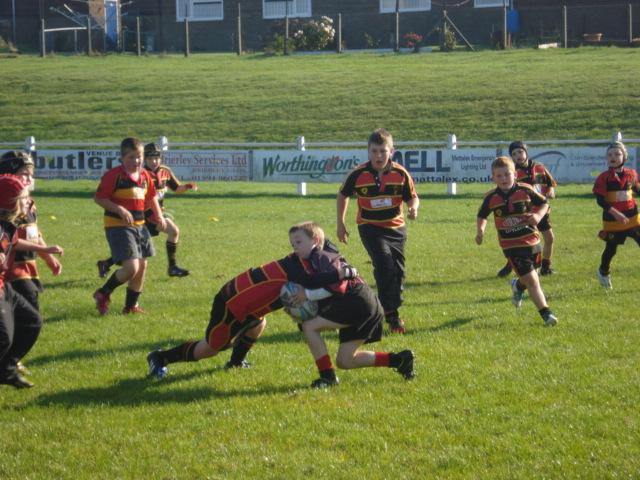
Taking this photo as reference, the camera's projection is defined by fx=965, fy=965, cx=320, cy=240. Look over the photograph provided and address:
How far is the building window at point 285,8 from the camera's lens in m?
50.0

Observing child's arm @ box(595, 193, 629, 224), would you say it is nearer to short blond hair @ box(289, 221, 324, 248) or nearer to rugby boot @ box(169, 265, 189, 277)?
rugby boot @ box(169, 265, 189, 277)

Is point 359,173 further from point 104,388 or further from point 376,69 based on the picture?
point 376,69

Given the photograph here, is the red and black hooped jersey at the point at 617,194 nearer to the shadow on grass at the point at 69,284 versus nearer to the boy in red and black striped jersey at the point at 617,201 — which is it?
the boy in red and black striped jersey at the point at 617,201

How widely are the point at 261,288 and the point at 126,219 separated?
3.24 m

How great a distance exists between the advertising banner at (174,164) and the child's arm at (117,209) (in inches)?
642

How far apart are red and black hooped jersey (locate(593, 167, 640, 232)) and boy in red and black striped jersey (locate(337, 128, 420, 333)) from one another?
9.72 ft

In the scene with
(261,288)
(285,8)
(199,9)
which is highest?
(199,9)

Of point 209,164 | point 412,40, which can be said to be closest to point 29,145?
point 209,164

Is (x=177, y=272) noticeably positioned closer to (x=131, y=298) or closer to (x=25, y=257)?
(x=131, y=298)

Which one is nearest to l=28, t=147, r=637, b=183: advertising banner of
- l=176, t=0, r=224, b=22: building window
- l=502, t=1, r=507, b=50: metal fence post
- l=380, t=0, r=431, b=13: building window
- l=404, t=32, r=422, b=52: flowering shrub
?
l=502, t=1, r=507, b=50: metal fence post

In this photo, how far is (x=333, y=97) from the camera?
37.2 meters

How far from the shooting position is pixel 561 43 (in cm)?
4394

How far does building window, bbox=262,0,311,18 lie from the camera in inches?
1967

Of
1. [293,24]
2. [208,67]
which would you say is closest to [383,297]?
[208,67]
